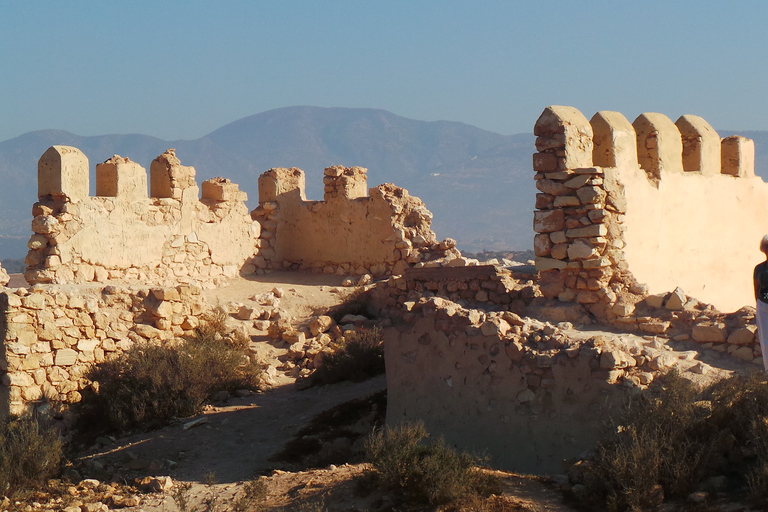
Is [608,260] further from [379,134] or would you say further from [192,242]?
[379,134]

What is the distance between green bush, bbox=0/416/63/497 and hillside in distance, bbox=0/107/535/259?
93.4 metres

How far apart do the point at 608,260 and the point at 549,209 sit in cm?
80

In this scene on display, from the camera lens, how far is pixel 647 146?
994 cm

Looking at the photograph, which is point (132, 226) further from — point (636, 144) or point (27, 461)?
point (636, 144)

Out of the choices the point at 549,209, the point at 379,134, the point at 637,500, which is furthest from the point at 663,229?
the point at 379,134

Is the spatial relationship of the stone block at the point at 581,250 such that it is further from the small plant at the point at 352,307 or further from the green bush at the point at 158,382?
the small plant at the point at 352,307

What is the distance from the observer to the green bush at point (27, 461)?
7223mm

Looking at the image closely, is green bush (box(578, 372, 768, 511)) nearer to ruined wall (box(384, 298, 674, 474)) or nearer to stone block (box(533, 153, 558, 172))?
ruined wall (box(384, 298, 674, 474))

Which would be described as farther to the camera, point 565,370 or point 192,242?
point 192,242

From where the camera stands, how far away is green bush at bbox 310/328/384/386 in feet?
34.5

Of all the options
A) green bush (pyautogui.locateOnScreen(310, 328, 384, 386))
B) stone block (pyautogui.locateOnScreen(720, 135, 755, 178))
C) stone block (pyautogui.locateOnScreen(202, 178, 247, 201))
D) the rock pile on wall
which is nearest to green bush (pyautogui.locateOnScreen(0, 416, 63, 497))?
the rock pile on wall

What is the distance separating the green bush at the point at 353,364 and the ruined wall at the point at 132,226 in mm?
4503

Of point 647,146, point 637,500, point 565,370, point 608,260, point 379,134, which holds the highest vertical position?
point 379,134

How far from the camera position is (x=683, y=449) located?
557 cm
